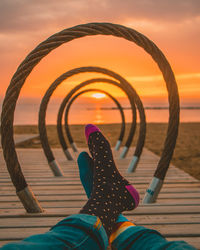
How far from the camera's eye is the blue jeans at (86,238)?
0.72 m

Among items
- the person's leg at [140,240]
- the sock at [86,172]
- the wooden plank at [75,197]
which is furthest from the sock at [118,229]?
the wooden plank at [75,197]

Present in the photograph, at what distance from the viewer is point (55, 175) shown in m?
2.20

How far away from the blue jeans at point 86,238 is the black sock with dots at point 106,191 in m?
0.12

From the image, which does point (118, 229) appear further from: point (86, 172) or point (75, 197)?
point (75, 197)

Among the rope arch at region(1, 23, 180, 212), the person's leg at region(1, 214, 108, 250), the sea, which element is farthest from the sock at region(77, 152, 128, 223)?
the sea

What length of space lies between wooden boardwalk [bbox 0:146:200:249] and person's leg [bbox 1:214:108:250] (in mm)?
332

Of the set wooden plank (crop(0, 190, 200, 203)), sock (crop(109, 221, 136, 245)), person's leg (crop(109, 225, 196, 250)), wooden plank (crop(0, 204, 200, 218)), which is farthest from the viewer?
wooden plank (crop(0, 190, 200, 203))

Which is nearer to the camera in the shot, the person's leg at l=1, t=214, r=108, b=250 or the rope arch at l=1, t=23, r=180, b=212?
the person's leg at l=1, t=214, r=108, b=250

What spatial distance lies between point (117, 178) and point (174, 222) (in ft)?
0.95

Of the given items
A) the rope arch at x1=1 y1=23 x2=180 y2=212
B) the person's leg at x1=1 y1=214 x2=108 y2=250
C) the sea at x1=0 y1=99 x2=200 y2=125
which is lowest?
the sea at x1=0 y1=99 x2=200 y2=125

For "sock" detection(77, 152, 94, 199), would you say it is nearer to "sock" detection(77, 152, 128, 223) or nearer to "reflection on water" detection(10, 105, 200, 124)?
"sock" detection(77, 152, 128, 223)

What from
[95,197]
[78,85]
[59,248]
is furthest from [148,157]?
[59,248]

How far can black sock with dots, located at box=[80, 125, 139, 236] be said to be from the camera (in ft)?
3.26

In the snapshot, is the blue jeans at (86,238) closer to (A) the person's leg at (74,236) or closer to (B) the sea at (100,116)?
(A) the person's leg at (74,236)
